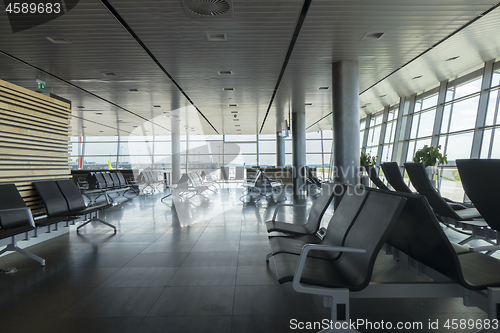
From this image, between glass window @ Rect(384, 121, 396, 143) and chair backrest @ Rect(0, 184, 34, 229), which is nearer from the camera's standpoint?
chair backrest @ Rect(0, 184, 34, 229)

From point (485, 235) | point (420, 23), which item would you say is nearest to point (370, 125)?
point (420, 23)

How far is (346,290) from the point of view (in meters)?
1.63

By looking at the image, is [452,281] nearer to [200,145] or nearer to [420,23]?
[420,23]

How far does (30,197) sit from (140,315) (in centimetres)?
327

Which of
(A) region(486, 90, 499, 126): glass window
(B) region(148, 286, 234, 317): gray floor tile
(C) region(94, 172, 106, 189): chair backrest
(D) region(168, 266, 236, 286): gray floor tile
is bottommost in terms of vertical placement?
(B) region(148, 286, 234, 317): gray floor tile

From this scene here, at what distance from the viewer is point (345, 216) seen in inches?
91.4

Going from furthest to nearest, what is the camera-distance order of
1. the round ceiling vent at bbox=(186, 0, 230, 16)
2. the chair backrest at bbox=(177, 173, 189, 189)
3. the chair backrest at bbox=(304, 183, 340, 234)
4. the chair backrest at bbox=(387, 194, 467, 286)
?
1. the chair backrest at bbox=(177, 173, 189, 189)
2. the round ceiling vent at bbox=(186, 0, 230, 16)
3. the chair backrest at bbox=(304, 183, 340, 234)
4. the chair backrest at bbox=(387, 194, 467, 286)

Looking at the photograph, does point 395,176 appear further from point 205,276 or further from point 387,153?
point 387,153

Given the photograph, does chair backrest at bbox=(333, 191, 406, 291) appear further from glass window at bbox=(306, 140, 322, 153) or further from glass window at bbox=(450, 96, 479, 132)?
glass window at bbox=(306, 140, 322, 153)

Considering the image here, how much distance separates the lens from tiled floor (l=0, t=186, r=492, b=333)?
2.04 meters

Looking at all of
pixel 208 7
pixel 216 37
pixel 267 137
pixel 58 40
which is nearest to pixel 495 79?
pixel 216 37

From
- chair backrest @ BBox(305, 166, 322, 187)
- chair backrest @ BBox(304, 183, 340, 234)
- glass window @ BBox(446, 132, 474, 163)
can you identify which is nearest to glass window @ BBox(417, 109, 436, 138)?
glass window @ BBox(446, 132, 474, 163)

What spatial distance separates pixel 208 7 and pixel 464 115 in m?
8.04

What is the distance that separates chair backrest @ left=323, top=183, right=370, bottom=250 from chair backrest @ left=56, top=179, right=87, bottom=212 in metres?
3.90
